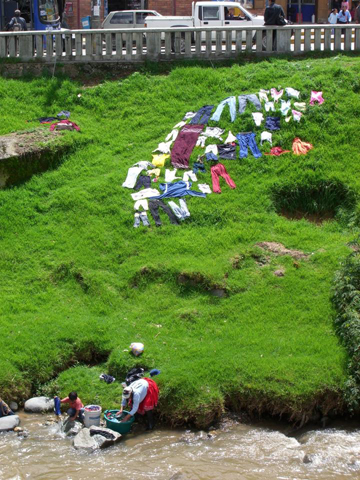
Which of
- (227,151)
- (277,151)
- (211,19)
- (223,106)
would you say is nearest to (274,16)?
(223,106)

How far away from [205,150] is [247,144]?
1.15 meters

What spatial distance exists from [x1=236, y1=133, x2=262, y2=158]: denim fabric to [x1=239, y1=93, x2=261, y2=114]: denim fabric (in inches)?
39.5

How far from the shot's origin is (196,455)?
43.0 ft

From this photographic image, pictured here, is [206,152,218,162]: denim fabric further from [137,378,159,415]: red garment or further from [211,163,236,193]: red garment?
[137,378,159,415]: red garment

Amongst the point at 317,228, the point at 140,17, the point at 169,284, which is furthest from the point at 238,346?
the point at 140,17

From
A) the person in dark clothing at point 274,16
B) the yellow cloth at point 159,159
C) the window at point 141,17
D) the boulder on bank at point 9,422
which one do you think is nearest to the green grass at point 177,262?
the yellow cloth at point 159,159

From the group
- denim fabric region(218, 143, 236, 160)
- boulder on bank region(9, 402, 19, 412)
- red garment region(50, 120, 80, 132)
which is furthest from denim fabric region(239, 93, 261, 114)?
boulder on bank region(9, 402, 19, 412)

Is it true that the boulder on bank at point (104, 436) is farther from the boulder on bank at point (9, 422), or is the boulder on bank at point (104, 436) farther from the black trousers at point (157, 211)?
the black trousers at point (157, 211)

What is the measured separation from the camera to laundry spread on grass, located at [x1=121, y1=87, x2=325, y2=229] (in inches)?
752

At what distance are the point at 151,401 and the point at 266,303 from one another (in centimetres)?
362

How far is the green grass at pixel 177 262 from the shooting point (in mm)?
14484

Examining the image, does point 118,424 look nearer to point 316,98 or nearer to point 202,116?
point 202,116

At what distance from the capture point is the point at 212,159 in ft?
66.5

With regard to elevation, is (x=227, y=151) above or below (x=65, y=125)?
below
